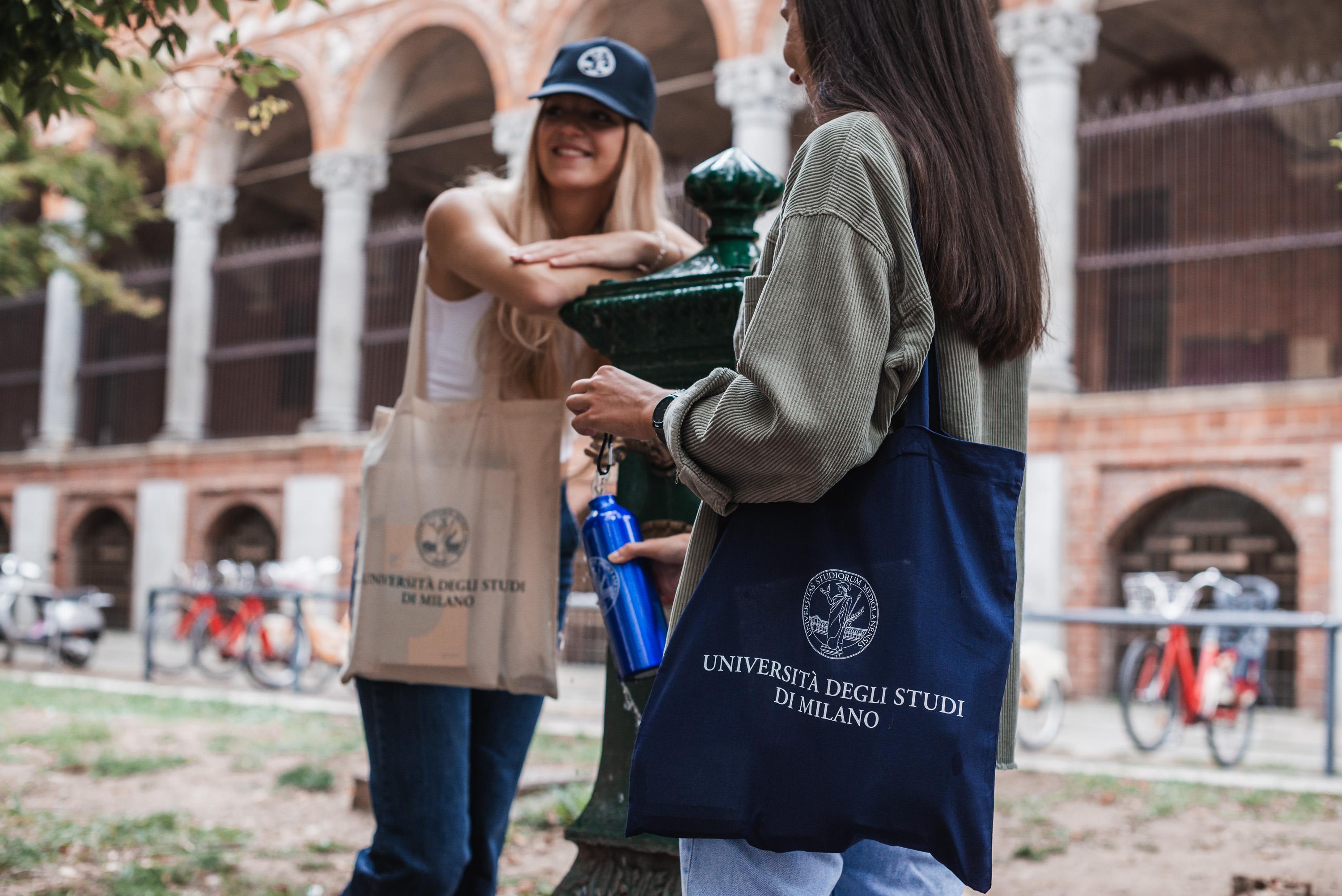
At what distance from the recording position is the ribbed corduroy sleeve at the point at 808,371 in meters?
1.28

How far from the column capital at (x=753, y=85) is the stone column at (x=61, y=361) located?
11862mm

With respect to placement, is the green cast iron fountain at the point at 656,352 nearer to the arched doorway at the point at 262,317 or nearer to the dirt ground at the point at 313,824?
the dirt ground at the point at 313,824

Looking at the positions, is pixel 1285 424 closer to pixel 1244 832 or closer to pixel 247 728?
pixel 1244 832

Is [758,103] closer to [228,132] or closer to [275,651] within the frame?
[275,651]

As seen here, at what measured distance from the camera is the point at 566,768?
5918 mm

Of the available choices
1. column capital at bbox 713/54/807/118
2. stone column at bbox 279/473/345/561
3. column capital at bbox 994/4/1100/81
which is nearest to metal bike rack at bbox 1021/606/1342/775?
column capital at bbox 994/4/1100/81

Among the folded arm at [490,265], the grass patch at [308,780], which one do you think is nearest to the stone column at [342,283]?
the grass patch at [308,780]

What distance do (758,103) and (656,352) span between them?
12.2 metres

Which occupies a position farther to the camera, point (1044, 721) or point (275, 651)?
point (275, 651)

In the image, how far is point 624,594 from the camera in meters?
1.79

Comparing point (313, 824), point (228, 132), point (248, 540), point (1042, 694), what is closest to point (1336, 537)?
point (1042, 694)

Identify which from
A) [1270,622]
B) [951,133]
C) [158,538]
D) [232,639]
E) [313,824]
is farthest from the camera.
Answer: [158,538]

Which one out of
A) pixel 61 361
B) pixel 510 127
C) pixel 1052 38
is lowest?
pixel 61 361

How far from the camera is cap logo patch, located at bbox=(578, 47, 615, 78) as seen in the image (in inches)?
92.4
